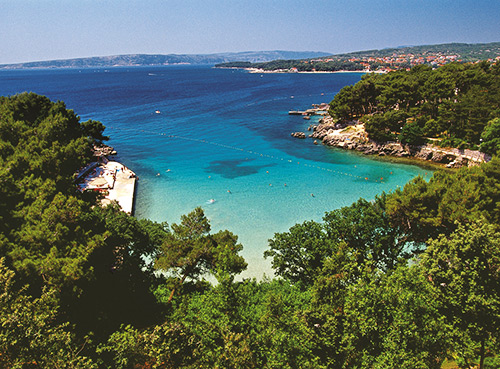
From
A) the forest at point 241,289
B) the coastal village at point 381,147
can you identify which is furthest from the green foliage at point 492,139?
the forest at point 241,289

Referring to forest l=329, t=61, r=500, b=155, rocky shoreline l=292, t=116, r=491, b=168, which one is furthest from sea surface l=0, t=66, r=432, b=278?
forest l=329, t=61, r=500, b=155

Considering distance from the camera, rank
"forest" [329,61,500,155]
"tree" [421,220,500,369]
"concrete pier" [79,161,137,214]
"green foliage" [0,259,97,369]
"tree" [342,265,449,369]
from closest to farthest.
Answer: "green foliage" [0,259,97,369] → "tree" [342,265,449,369] → "tree" [421,220,500,369] → "concrete pier" [79,161,137,214] → "forest" [329,61,500,155]

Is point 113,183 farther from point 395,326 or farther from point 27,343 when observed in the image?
point 395,326

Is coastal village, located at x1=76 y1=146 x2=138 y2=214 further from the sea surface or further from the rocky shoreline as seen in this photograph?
the rocky shoreline

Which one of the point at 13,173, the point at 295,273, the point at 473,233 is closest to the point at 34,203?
the point at 13,173

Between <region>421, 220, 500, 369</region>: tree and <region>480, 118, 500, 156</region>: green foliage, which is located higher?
<region>480, 118, 500, 156</region>: green foliage

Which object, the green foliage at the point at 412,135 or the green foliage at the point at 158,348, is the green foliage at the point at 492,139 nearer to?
the green foliage at the point at 412,135
